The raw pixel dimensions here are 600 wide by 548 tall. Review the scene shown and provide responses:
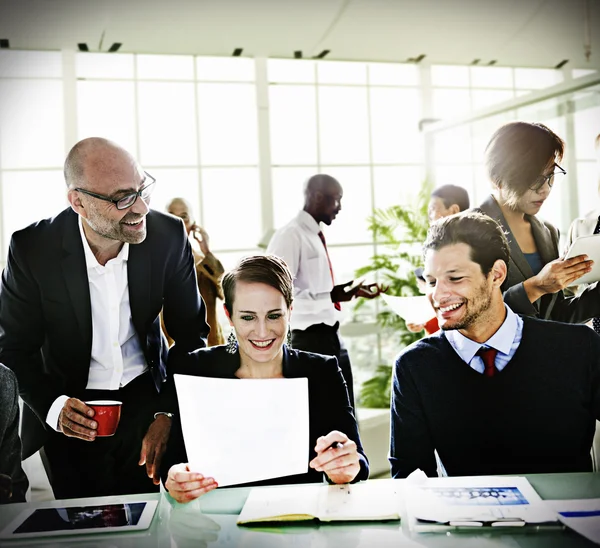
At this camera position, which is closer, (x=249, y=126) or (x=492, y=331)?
(x=492, y=331)

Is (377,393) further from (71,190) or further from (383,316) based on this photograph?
(71,190)

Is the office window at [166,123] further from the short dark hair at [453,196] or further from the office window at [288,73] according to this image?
the short dark hair at [453,196]

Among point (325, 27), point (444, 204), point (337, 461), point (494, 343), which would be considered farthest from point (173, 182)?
point (337, 461)

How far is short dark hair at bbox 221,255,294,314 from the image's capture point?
1931 mm

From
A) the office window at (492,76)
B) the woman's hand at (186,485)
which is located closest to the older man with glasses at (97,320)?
the woman's hand at (186,485)

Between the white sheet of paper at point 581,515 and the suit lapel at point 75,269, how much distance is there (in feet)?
4.46

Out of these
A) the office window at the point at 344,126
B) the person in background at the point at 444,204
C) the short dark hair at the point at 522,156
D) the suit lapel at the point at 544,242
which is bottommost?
the suit lapel at the point at 544,242

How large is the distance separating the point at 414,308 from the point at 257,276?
69 cm

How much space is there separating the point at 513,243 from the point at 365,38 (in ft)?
3.55

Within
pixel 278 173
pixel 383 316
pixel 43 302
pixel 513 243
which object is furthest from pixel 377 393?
pixel 43 302

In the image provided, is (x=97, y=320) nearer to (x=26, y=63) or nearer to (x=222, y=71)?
(x=26, y=63)

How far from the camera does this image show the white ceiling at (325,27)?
220 cm

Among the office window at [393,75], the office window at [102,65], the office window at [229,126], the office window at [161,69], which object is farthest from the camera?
the office window at [229,126]

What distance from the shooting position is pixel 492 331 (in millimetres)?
1968
